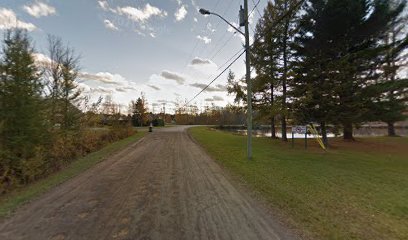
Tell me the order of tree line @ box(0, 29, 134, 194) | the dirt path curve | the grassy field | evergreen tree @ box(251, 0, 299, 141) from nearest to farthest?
the dirt path curve → the grassy field → tree line @ box(0, 29, 134, 194) → evergreen tree @ box(251, 0, 299, 141)

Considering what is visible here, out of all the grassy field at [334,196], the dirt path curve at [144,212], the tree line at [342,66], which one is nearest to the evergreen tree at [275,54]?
the tree line at [342,66]

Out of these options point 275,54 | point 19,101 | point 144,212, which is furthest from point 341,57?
point 19,101

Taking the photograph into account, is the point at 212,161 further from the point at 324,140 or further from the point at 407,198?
the point at 324,140

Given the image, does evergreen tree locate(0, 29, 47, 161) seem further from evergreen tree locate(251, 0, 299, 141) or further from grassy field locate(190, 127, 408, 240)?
evergreen tree locate(251, 0, 299, 141)

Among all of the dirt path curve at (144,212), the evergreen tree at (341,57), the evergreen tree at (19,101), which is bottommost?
the dirt path curve at (144,212)

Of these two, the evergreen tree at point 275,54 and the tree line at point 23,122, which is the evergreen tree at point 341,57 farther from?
the tree line at point 23,122

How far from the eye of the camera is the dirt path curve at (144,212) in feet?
12.4

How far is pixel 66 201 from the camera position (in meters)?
5.30

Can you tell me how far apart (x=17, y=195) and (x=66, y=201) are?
73.4 inches

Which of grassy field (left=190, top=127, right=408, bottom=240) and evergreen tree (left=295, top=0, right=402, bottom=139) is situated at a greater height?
evergreen tree (left=295, top=0, right=402, bottom=139)

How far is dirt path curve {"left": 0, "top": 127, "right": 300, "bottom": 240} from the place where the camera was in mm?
3777

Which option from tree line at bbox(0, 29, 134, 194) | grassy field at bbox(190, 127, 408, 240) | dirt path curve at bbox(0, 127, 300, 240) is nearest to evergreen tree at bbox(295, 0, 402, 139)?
grassy field at bbox(190, 127, 408, 240)

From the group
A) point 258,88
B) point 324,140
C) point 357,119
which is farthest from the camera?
point 258,88

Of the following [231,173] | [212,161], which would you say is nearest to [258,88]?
[212,161]
